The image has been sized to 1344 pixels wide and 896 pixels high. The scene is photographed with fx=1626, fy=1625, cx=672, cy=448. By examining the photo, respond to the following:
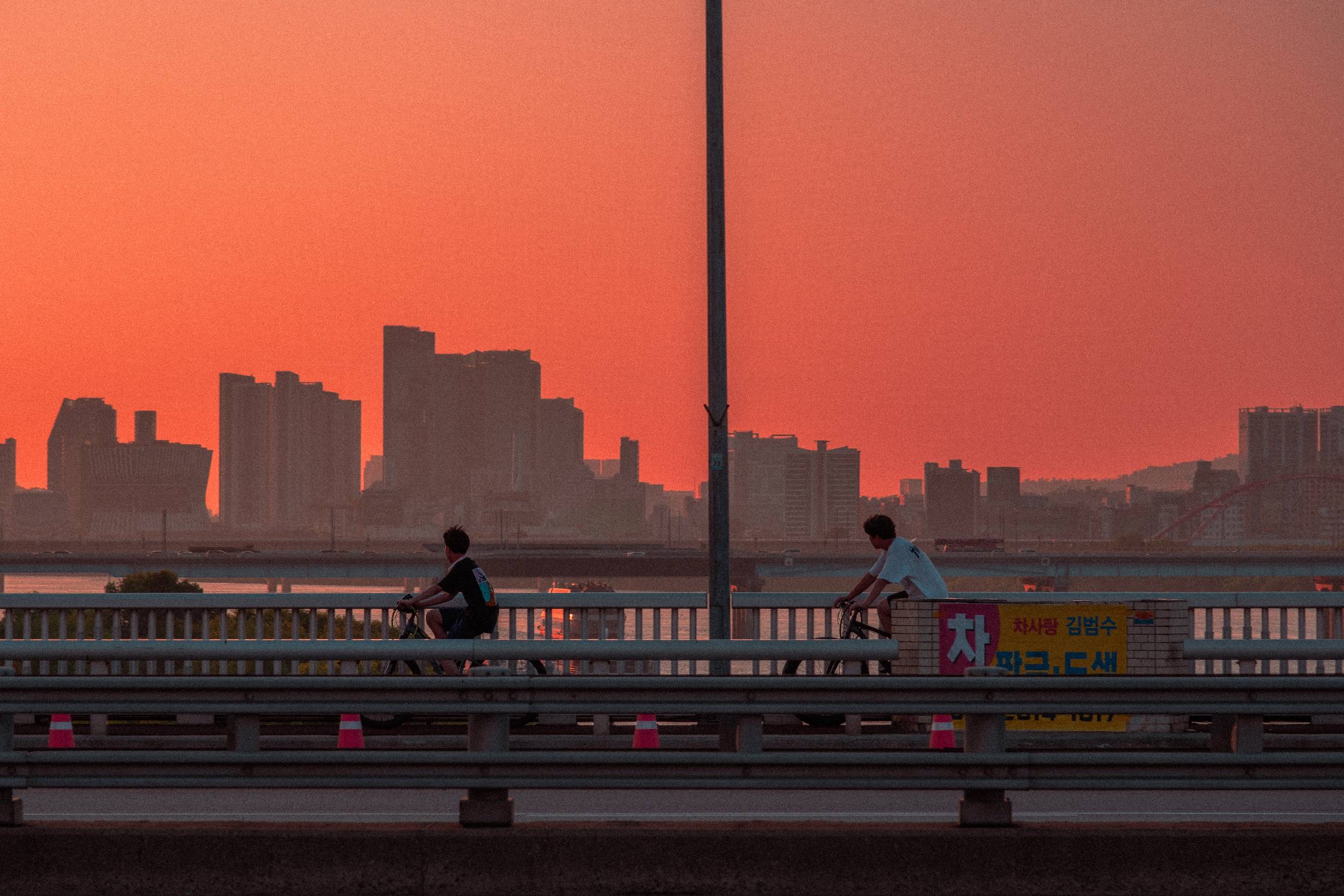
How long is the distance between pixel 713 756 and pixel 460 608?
5.34 meters

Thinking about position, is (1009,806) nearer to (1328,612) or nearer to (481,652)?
(481,652)

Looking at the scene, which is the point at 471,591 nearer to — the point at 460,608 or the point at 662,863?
the point at 460,608

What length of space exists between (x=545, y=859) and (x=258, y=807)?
127 inches

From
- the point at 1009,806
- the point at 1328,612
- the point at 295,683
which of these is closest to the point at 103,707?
the point at 295,683

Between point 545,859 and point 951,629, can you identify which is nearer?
point 545,859

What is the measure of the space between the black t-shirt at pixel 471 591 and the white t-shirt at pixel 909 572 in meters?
3.00

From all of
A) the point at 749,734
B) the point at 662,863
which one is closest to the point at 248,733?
the point at 662,863

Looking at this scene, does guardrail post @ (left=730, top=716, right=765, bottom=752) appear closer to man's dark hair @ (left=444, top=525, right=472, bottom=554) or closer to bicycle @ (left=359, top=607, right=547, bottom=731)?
bicycle @ (left=359, top=607, right=547, bottom=731)

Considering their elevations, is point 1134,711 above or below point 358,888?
above

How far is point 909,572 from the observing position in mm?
11992

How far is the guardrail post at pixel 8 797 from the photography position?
7859mm

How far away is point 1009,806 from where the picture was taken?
25.9 feet

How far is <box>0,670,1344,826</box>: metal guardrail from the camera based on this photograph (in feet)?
25.7

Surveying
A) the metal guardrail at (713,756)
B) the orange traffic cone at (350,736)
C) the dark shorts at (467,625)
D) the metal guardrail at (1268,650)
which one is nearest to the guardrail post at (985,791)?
the metal guardrail at (713,756)
